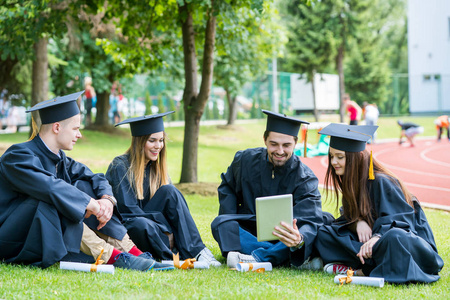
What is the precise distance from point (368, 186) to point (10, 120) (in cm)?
2630

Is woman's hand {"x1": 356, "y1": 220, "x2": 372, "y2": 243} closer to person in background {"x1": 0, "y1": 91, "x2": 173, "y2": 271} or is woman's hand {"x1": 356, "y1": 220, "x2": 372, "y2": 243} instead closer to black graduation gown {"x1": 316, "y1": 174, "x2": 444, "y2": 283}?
black graduation gown {"x1": 316, "y1": 174, "x2": 444, "y2": 283}

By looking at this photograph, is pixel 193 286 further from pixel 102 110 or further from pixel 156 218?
pixel 102 110

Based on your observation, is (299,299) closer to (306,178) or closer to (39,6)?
(306,178)

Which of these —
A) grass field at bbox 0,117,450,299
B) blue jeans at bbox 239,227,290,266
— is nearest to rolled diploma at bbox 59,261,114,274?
grass field at bbox 0,117,450,299

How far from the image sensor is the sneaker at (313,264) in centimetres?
528

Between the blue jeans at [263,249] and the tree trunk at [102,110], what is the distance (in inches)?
741

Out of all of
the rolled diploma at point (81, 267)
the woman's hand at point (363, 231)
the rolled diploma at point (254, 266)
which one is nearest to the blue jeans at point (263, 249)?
the rolled diploma at point (254, 266)

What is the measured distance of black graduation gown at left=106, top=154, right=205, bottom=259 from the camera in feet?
17.5

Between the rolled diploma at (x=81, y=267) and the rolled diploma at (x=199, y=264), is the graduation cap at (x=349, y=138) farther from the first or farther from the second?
the rolled diploma at (x=81, y=267)

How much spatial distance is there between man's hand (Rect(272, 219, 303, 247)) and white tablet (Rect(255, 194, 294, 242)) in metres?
0.04

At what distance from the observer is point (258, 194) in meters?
5.68

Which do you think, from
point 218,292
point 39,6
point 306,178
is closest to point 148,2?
point 39,6

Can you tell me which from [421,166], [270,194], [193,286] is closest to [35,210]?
[193,286]

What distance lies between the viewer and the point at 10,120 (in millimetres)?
28500
